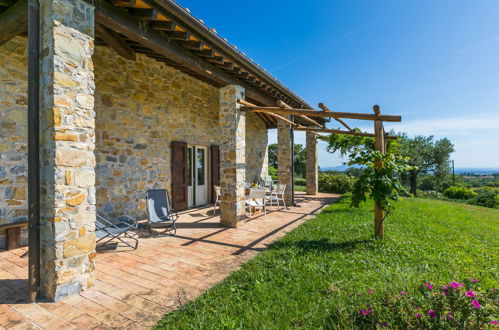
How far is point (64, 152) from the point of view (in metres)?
2.36

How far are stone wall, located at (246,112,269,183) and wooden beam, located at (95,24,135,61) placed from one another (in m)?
5.80

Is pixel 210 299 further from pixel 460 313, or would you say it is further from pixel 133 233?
pixel 133 233

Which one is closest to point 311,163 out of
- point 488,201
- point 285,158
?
point 285,158

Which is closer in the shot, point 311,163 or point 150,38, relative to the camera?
point 150,38

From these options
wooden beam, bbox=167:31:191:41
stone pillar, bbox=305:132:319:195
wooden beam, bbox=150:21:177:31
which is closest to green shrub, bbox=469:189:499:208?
stone pillar, bbox=305:132:319:195

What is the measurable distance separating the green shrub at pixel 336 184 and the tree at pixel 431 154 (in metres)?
11.6

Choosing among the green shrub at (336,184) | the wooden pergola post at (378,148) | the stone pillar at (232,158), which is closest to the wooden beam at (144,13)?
the stone pillar at (232,158)

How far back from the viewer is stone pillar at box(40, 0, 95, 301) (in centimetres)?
231

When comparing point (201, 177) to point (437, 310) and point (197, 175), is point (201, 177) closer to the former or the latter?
point (197, 175)

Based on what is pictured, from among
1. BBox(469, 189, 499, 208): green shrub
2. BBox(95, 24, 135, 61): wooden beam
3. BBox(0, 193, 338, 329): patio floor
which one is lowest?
BBox(469, 189, 499, 208): green shrub

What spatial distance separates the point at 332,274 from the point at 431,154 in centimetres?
2425

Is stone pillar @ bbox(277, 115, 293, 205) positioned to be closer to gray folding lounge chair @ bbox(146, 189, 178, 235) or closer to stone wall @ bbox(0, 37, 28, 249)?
gray folding lounge chair @ bbox(146, 189, 178, 235)

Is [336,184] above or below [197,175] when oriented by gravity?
below

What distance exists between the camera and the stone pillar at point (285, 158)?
816cm
